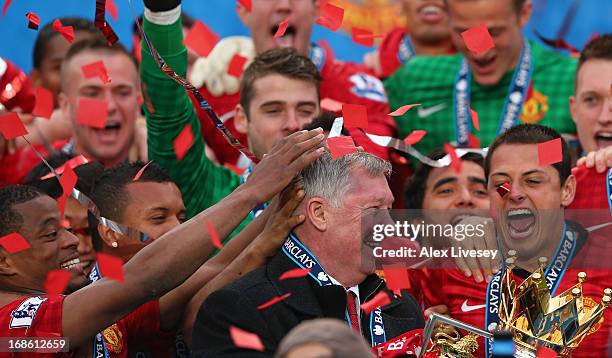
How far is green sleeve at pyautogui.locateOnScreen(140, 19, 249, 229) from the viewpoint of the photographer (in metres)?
6.80

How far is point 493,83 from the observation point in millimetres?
7875

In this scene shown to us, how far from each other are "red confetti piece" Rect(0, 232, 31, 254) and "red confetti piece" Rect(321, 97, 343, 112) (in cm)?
227

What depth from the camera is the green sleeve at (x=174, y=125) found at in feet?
22.3

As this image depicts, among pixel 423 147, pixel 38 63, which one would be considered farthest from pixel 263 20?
pixel 38 63

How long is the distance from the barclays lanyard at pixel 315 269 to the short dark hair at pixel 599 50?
2.42 meters

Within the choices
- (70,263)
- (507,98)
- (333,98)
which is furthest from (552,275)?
(333,98)

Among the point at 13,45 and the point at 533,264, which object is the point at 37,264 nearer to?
the point at 533,264

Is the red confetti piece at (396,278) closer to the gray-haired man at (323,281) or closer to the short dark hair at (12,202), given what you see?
the gray-haired man at (323,281)

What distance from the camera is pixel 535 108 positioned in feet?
25.6

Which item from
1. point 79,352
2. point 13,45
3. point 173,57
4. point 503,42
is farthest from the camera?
point 13,45

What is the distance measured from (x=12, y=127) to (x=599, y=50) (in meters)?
3.09

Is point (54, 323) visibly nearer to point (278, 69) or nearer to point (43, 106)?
point (43, 106)

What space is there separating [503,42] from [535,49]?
37cm

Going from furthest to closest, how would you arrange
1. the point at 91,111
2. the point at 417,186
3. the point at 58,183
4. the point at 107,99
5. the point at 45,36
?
the point at 45,36
the point at 107,99
the point at 91,111
the point at 417,186
the point at 58,183
